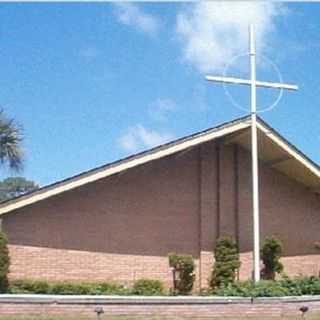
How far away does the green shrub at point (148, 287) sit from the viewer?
18.3m

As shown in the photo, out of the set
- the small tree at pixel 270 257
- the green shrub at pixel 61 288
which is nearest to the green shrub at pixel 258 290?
the green shrub at pixel 61 288

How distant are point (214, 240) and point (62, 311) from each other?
8.27 meters

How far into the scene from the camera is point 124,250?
20406 mm

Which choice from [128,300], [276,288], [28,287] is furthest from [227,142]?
[128,300]

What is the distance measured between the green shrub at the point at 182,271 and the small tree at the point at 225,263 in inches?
25.4

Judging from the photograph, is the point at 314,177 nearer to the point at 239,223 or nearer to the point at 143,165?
the point at 239,223

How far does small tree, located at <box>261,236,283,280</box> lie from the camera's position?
70.6 feet

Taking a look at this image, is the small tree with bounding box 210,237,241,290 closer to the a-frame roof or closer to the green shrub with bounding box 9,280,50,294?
the a-frame roof

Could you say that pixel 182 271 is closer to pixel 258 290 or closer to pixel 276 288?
pixel 276 288

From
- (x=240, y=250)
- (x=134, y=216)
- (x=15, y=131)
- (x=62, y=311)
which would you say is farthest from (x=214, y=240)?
(x=62, y=311)

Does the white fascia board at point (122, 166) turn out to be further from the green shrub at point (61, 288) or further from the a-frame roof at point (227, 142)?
the green shrub at point (61, 288)

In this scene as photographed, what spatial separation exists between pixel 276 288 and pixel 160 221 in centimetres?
527

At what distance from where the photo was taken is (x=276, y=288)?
54.1 ft

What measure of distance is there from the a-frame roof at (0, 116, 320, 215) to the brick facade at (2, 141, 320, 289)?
0.56 metres
